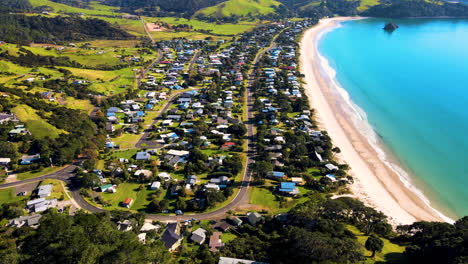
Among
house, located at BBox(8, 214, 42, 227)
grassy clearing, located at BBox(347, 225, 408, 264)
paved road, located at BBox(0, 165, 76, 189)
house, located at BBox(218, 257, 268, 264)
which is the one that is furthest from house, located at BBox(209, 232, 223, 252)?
paved road, located at BBox(0, 165, 76, 189)

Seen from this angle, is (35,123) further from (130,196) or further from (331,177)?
(331,177)

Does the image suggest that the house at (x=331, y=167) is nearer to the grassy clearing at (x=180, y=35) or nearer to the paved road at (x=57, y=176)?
the paved road at (x=57, y=176)

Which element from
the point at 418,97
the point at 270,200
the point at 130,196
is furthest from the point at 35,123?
the point at 418,97

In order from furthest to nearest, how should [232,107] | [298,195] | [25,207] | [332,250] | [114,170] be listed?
[232,107]
[114,170]
[298,195]
[25,207]
[332,250]

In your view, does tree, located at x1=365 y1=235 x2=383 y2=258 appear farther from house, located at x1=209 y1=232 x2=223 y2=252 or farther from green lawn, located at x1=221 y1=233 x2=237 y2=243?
house, located at x1=209 y1=232 x2=223 y2=252

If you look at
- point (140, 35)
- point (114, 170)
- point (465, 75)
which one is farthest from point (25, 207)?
point (140, 35)

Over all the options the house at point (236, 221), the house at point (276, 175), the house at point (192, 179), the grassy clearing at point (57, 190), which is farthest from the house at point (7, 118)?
the house at point (276, 175)

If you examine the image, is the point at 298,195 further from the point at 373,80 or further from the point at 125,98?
the point at 373,80
